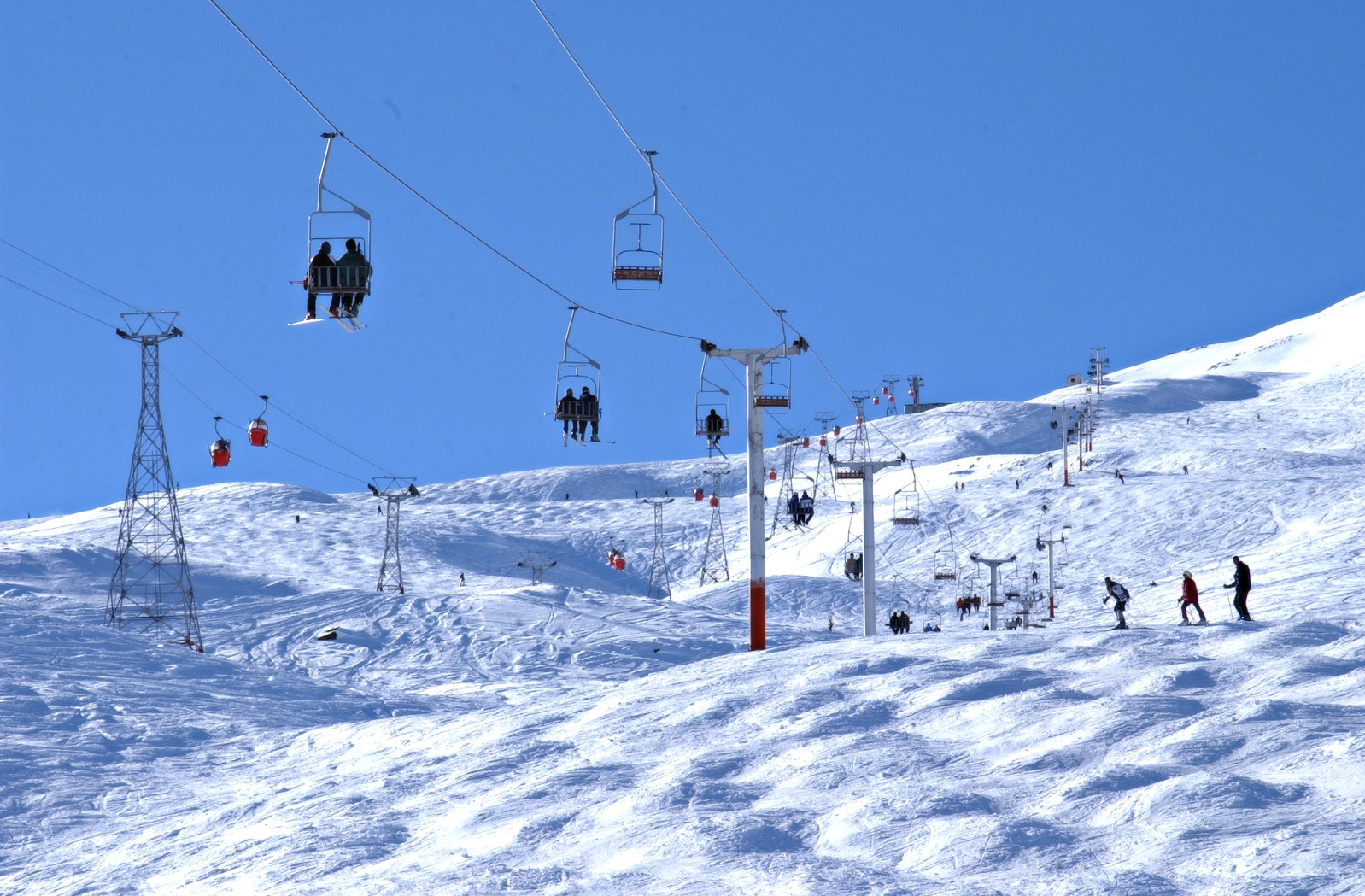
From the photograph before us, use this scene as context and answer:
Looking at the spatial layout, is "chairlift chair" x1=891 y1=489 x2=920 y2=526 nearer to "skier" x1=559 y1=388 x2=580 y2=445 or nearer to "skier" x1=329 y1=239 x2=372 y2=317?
"skier" x1=559 y1=388 x2=580 y2=445

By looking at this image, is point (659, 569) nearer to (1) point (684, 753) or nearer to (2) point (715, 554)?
(2) point (715, 554)

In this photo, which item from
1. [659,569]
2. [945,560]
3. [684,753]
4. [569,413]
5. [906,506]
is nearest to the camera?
[684,753]

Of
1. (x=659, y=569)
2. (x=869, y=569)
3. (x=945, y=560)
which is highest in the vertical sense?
(x=945, y=560)

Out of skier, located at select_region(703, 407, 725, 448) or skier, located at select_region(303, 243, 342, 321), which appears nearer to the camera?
skier, located at select_region(303, 243, 342, 321)

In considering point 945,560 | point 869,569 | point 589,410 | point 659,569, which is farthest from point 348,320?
point 659,569

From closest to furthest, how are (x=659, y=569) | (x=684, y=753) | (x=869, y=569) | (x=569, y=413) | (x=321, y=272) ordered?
(x=321, y=272) < (x=684, y=753) < (x=569, y=413) < (x=869, y=569) < (x=659, y=569)

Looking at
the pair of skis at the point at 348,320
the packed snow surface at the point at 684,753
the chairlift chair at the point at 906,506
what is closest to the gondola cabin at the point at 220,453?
the packed snow surface at the point at 684,753

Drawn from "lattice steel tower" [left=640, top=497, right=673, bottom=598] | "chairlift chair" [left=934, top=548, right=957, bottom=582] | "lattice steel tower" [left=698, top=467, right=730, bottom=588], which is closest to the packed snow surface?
"chairlift chair" [left=934, top=548, right=957, bottom=582]

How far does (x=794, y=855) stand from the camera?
1305 centimetres

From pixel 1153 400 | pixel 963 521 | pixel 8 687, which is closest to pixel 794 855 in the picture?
pixel 8 687

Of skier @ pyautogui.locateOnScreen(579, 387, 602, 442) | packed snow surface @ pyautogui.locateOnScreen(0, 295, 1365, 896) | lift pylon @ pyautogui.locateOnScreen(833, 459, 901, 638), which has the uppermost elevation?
skier @ pyautogui.locateOnScreen(579, 387, 602, 442)

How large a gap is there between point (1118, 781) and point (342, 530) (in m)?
67.8

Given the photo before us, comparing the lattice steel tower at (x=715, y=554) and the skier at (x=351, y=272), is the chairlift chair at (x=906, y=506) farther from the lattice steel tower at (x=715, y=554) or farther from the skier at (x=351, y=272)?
the skier at (x=351, y=272)

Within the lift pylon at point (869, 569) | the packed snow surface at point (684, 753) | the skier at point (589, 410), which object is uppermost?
the skier at point (589, 410)
